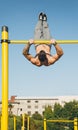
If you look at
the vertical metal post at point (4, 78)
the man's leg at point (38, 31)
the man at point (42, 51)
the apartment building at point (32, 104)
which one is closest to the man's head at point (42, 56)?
the man at point (42, 51)

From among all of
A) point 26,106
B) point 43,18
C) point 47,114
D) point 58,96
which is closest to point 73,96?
point 58,96

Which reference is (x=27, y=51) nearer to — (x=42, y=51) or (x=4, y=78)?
(x=42, y=51)

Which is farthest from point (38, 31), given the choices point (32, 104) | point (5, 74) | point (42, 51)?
point (32, 104)

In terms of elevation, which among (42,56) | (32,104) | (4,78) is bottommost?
(32,104)

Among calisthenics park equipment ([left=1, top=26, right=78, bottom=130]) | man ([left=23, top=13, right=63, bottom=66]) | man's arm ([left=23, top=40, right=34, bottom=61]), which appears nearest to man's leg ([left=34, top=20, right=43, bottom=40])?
man ([left=23, top=13, right=63, bottom=66])

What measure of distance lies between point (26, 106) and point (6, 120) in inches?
3020

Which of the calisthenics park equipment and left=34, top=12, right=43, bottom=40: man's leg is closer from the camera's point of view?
the calisthenics park equipment

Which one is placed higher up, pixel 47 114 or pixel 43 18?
pixel 43 18

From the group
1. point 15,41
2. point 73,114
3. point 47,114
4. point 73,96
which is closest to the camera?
point 15,41

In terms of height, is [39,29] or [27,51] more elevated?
[39,29]

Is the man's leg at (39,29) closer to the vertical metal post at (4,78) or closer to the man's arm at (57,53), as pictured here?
the man's arm at (57,53)

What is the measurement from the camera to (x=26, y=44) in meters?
5.80

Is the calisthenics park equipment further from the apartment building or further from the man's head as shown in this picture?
the apartment building

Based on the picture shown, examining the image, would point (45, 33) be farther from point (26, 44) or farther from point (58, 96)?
point (58, 96)
